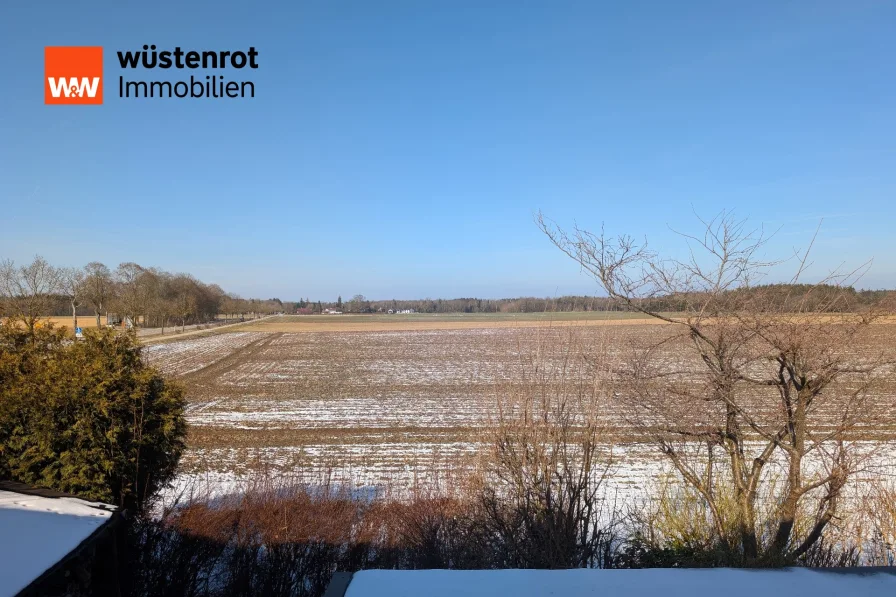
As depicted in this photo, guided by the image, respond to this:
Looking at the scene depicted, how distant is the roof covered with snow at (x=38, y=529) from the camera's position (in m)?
2.90

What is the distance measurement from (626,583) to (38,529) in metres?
3.81

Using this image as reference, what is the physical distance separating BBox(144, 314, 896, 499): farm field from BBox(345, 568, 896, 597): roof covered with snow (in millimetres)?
2331

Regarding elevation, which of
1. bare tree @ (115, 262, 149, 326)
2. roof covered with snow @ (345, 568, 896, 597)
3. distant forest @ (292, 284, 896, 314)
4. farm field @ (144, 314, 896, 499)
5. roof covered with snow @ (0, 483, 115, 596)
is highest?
bare tree @ (115, 262, 149, 326)

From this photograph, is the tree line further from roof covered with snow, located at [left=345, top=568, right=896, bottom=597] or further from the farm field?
roof covered with snow, located at [left=345, top=568, right=896, bottom=597]

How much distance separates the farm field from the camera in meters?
5.86

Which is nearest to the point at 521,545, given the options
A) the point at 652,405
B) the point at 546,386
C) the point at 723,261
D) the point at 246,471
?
the point at 546,386

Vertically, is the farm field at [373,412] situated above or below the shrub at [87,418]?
below

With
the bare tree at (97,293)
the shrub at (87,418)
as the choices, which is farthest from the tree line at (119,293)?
the shrub at (87,418)

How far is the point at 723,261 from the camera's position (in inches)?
197

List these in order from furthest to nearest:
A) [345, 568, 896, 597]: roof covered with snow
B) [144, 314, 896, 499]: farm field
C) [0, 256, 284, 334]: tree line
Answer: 1. [0, 256, 284, 334]: tree line
2. [144, 314, 896, 499]: farm field
3. [345, 568, 896, 597]: roof covered with snow

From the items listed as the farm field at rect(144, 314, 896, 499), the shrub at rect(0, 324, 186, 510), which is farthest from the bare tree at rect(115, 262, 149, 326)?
the shrub at rect(0, 324, 186, 510)

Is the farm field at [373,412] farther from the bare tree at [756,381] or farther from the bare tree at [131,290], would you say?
the bare tree at [131,290]

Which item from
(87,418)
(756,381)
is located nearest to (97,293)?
(87,418)

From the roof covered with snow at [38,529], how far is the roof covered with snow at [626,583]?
2.11 metres
